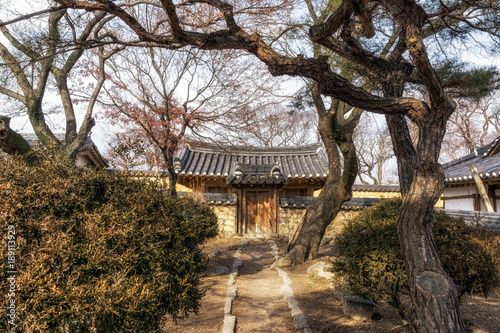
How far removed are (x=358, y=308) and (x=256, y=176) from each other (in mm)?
9837

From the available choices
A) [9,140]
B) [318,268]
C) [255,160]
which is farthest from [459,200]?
[9,140]

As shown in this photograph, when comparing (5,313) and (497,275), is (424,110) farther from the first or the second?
(5,313)

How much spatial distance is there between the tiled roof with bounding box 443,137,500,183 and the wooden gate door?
25.6 feet

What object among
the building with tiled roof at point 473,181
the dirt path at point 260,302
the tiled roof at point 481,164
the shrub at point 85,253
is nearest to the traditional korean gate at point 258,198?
the dirt path at point 260,302

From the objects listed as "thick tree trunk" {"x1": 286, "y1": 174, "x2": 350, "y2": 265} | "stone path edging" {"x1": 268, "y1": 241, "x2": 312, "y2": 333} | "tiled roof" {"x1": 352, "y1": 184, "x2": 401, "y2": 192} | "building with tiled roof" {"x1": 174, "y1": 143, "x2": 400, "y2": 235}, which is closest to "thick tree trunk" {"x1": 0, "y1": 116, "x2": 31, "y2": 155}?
"stone path edging" {"x1": 268, "y1": 241, "x2": 312, "y2": 333}

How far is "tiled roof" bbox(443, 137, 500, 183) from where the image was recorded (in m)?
10.8

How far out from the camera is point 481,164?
41.8 feet

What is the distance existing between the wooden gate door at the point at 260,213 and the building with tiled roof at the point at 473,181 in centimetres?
781

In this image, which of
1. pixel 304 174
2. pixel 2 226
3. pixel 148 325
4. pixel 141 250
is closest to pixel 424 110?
pixel 141 250

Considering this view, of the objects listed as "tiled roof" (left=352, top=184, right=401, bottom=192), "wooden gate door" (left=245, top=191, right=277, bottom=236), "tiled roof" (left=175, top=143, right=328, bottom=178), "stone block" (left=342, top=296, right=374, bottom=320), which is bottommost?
"stone block" (left=342, top=296, right=374, bottom=320)

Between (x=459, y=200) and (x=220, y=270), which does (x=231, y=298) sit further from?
(x=459, y=200)

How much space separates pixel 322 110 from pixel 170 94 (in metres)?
4.18

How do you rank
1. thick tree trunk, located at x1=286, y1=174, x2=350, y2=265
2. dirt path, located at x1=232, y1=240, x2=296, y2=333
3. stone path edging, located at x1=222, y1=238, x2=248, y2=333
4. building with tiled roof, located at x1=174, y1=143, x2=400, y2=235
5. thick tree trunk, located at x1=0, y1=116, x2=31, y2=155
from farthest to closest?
building with tiled roof, located at x1=174, y1=143, x2=400, y2=235 → thick tree trunk, located at x1=286, y1=174, x2=350, y2=265 → thick tree trunk, located at x1=0, y1=116, x2=31, y2=155 → dirt path, located at x1=232, y1=240, x2=296, y2=333 → stone path edging, located at x1=222, y1=238, x2=248, y2=333

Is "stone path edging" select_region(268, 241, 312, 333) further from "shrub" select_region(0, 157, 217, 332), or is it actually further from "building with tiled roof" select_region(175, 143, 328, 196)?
"building with tiled roof" select_region(175, 143, 328, 196)
